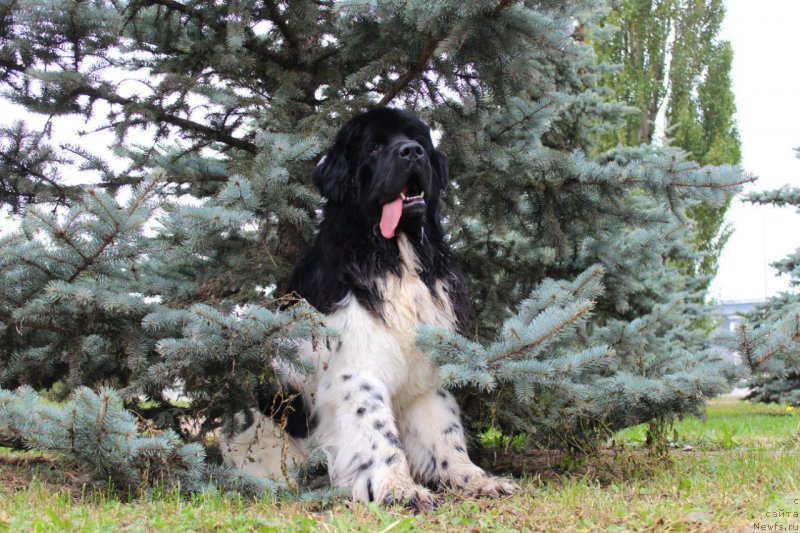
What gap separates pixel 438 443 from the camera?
336 cm

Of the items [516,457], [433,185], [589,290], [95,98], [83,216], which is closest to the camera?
[83,216]

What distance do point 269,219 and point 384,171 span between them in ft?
3.10

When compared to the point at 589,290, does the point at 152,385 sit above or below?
below

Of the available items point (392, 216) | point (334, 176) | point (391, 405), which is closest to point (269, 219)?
point (334, 176)

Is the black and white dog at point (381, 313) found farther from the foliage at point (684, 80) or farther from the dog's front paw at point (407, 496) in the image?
the foliage at point (684, 80)

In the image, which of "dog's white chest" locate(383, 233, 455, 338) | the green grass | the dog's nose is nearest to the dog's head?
the dog's nose

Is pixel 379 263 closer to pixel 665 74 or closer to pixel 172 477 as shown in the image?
pixel 172 477

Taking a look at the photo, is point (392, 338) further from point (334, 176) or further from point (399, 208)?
point (334, 176)

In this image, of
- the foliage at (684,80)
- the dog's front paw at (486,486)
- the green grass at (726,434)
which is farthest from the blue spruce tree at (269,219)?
the foliage at (684,80)

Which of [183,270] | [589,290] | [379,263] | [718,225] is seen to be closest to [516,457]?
[589,290]

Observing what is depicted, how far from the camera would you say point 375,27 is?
4.22 m

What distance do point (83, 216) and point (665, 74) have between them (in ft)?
58.4

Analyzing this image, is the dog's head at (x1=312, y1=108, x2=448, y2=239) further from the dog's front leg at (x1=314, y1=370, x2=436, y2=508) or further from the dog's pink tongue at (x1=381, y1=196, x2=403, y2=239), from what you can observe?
the dog's front leg at (x1=314, y1=370, x2=436, y2=508)

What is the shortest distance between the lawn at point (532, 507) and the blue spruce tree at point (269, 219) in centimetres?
23
